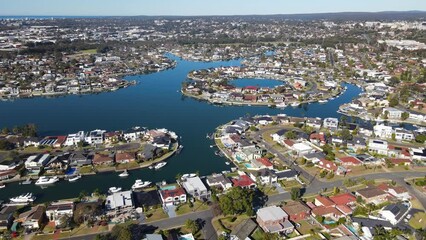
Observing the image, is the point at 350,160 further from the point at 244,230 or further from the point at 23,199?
the point at 23,199

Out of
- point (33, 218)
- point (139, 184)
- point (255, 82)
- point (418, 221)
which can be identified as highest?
point (33, 218)

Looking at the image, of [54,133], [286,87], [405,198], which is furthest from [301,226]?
[286,87]

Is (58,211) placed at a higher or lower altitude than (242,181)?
higher

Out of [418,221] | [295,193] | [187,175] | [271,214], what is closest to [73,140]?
[187,175]

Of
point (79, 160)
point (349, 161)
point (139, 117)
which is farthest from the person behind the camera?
point (139, 117)

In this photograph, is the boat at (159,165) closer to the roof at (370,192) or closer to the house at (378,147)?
the roof at (370,192)

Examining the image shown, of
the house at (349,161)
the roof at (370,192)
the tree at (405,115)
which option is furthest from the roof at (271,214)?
the tree at (405,115)

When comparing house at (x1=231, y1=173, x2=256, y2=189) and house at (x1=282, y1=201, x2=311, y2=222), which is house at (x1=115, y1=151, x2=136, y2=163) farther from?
house at (x1=282, y1=201, x2=311, y2=222)

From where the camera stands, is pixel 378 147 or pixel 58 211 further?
pixel 378 147
